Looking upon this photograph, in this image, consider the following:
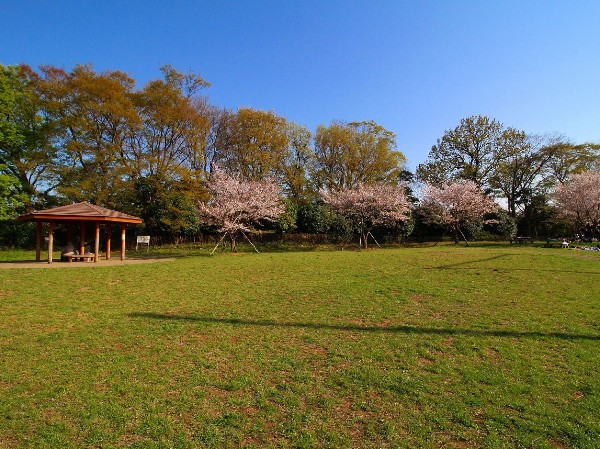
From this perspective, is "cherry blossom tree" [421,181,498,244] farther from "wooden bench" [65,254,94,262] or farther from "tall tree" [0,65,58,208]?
"tall tree" [0,65,58,208]

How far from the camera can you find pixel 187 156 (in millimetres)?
30891

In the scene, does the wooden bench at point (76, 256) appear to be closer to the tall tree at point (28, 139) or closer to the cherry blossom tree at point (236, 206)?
the cherry blossom tree at point (236, 206)

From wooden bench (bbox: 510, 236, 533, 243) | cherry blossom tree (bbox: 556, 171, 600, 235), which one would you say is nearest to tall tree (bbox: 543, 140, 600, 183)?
cherry blossom tree (bbox: 556, 171, 600, 235)

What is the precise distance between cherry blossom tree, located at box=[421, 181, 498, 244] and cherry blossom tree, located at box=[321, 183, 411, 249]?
10.5 feet

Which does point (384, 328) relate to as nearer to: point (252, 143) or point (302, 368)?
point (302, 368)

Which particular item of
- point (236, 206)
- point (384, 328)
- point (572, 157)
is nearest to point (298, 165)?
point (236, 206)

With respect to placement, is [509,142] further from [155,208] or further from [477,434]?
[477,434]

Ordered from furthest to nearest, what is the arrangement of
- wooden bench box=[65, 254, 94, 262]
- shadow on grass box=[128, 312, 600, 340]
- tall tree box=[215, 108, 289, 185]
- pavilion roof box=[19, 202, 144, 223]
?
tall tree box=[215, 108, 289, 185] → wooden bench box=[65, 254, 94, 262] → pavilion roof box=[19, 202, 144, 223] → shadow on grass box=[128, 312, 600, 340]

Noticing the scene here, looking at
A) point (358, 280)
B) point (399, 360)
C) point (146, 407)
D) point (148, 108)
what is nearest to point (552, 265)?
point (358, 280)

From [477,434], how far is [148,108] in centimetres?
2980

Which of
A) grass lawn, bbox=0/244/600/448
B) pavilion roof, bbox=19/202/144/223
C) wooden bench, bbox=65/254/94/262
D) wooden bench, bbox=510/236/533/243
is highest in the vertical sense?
pavilion roof, bbox=19/202/144/223

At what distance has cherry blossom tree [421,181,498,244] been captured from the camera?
94.5 feet

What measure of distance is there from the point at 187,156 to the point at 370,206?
16045 millimetres

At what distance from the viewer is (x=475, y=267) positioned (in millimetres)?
12984
